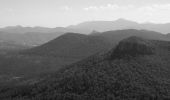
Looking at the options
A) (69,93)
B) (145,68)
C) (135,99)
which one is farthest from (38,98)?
(145,68)

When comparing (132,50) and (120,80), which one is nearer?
(120,80)

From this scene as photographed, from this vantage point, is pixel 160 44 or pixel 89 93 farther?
pixel 160 44

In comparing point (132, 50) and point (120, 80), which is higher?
point (132, 50)

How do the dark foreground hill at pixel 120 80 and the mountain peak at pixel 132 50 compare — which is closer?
the dark foreground hill at pixel 120 80

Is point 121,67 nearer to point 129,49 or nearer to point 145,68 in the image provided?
point 145,68

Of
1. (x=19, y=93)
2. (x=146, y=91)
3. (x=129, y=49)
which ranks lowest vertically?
(x=19, y=93)

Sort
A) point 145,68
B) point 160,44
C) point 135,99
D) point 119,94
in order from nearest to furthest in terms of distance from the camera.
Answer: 1. point 135,99
2. point 119,94
3. point 145,68
4. point 160,44

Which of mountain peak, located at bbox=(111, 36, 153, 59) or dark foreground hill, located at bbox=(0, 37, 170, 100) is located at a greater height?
mountain peak, located at bbox=(111, 36, 153, 59)

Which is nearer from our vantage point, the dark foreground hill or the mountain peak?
the dark foreground hill
